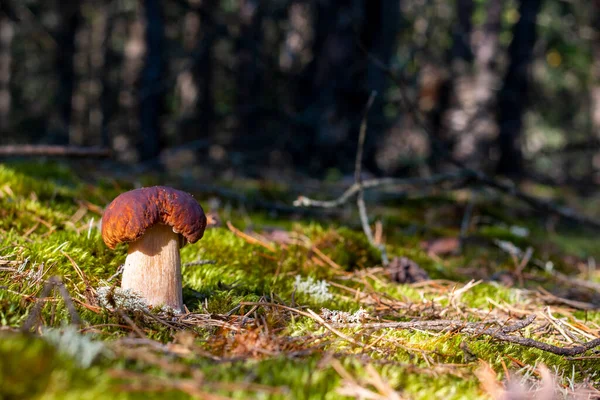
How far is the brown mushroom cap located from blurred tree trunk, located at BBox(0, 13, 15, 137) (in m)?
18.3

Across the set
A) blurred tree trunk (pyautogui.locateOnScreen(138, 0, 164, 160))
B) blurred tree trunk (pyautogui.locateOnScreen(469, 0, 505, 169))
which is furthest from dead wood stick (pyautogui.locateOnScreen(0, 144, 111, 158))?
blurred tree trunk (pyautogui.locateOnScreen(469, 0, 505, 169))

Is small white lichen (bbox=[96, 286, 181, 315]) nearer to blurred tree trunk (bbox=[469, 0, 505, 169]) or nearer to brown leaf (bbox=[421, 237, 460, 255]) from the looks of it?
brown leaf (bbox=[421, 237, 460, 255])

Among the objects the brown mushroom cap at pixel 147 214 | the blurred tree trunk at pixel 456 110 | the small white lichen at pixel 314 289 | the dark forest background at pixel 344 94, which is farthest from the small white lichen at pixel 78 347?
the blurred tree trunk at pixel 456 110

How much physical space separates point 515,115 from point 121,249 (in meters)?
8.91

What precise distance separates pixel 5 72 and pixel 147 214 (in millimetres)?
19647

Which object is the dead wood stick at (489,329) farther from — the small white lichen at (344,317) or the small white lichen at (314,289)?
the small white lichen at (314,289)

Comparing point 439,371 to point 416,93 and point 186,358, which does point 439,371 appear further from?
point 416,93

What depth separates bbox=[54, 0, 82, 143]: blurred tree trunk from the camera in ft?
52.9

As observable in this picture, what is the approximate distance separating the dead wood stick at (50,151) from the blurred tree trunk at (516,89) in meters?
7.71

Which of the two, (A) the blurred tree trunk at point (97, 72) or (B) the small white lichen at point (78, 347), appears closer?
(B) the small white lichen at point (78, 347)

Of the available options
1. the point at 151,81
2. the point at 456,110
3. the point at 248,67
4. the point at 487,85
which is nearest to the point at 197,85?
the point at 248,67

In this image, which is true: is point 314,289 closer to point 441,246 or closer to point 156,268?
point 156,268

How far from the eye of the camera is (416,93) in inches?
437

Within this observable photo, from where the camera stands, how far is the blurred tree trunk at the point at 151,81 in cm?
812
